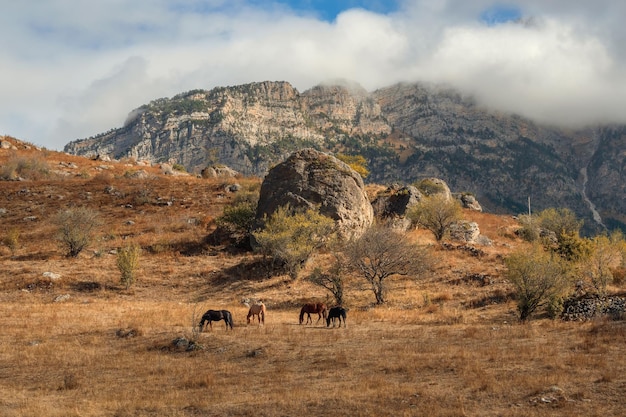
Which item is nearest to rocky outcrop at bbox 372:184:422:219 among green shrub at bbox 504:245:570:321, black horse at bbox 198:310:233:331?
green shrub at bbox 504:245:570:321

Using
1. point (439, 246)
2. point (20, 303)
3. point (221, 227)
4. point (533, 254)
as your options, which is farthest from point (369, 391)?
point (221, 227)

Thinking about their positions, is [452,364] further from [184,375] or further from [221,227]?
[221,227]

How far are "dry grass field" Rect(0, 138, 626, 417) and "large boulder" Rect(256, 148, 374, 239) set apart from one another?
5.05m

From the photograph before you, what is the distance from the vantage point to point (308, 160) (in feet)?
149

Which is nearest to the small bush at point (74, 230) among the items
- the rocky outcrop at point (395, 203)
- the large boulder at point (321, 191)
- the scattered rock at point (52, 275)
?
the scattered rock at point (52, 275)

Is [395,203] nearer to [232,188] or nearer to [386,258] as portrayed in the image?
[232,188]

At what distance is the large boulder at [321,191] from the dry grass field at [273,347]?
5046 mm

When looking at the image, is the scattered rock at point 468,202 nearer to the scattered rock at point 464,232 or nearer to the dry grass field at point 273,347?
the scattered rock at point 464,232

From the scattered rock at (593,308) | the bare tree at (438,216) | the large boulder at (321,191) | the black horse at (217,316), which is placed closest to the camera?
the black horse at (217,316)

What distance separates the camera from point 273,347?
18812mm

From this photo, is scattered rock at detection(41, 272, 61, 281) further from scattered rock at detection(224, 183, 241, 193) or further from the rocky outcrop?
the rocky outcrop

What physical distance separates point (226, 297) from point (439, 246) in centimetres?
2075

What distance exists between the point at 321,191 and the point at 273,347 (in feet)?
81.5

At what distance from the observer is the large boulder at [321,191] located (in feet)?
137
